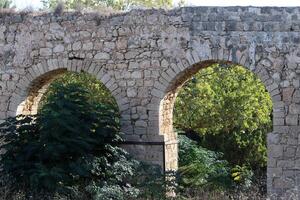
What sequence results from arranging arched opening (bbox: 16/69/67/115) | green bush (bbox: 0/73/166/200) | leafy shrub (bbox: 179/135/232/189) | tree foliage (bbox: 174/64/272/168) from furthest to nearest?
1. tree foliage (bbox: 174/64/272/168)
2. arched opening (bbox: 16/69/67/115)
3. leafy shrub (bbox: 179/135/232/189)
4. green bush (bbox: 0/73/166/200)

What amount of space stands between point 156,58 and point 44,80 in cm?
241

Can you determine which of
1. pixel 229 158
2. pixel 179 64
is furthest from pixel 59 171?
pixel 229 158

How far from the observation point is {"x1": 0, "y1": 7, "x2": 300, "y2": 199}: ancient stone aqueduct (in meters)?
11.8

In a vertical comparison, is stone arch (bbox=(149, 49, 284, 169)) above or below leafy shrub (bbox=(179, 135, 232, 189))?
above

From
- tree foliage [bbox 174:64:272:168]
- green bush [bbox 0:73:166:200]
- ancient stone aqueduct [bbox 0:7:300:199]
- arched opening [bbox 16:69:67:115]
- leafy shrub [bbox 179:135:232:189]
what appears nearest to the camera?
green bush [bbox 0:73:166:200]

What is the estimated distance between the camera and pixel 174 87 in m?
12.7

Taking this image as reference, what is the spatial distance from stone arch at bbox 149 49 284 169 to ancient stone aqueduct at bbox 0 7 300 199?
18 millimetres

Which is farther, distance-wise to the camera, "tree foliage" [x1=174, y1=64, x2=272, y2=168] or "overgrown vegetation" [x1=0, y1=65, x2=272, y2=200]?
"tree foliage" [x1=174, y1=64, x2=272, y2=168]

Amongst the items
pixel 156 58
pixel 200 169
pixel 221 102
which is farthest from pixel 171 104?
pixel 221 102

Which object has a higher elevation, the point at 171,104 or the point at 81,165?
the point at 171,104

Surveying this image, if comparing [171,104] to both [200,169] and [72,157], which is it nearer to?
[200,169]

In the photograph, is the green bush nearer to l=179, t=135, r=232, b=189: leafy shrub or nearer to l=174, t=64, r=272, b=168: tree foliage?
l=179, t=135, r=232, b=189: leafy shrub

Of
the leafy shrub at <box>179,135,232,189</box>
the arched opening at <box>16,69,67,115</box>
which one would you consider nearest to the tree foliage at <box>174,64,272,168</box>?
the leafy shrub at <box>179,135,232,189</box>

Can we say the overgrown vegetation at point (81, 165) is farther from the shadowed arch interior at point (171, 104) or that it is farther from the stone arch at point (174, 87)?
the stone arch at point (174, 87)
